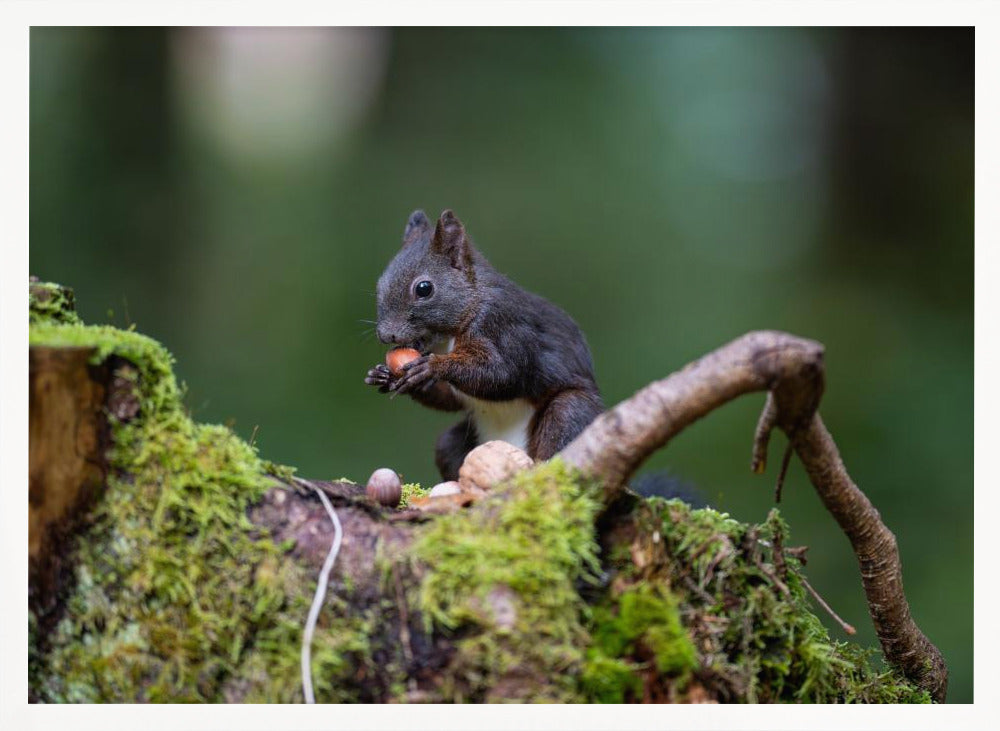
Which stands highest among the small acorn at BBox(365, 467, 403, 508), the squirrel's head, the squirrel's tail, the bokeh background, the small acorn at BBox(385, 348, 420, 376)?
the bokeh background

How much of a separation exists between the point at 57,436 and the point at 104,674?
42cm

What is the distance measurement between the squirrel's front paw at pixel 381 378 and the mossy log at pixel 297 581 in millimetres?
871

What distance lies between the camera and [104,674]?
1.54m

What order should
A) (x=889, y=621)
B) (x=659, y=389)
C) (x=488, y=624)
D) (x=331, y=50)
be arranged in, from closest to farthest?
(x=488, y=624)
(x=659, y=389)
(x=889, y=621)
(x=331, y=50)

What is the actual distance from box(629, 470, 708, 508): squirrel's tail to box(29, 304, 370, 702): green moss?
4.51ft

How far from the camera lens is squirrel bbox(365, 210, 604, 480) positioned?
8.73 ft

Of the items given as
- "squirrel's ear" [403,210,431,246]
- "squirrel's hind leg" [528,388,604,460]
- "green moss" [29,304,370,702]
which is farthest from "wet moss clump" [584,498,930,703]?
"squirrel's ear" [403,210,431,246]

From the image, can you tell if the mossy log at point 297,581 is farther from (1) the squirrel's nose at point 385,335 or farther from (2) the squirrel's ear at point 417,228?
(2) the squirrel's ear at point 417,228

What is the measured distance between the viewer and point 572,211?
5410 mm

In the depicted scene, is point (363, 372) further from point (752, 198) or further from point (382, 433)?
point (752, 198)

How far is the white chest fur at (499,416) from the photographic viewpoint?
2842 millimetres

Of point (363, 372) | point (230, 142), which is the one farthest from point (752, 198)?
point (230, 142)

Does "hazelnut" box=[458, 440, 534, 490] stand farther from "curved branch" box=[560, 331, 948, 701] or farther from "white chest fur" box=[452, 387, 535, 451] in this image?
"white chest fur" box=[452, 387, 535, 451]

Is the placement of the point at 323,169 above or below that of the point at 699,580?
above
